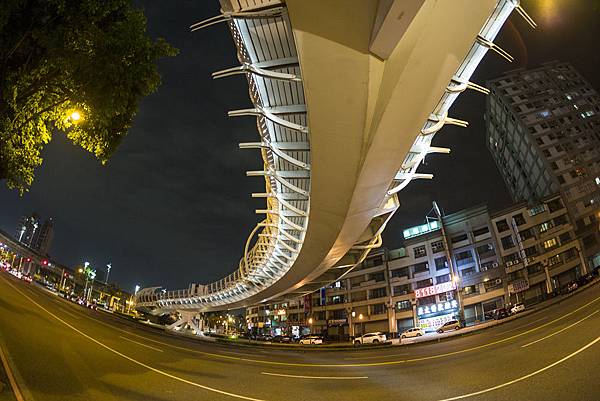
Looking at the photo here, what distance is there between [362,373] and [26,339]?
1432cm

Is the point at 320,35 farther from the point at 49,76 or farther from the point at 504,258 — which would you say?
the point at 504,258

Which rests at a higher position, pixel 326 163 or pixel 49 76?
pixel 49 76

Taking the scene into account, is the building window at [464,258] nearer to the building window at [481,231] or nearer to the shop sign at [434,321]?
the building window at [481,231]

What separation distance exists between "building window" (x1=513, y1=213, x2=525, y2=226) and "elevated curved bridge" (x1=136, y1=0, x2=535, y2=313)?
47.7 m

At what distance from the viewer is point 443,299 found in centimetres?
5062

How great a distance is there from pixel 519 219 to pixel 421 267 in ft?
57.6

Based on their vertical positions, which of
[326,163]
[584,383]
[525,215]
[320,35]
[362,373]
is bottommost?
[362,373]

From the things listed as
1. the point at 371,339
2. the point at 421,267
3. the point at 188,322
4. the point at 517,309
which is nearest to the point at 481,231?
the point at 421,267

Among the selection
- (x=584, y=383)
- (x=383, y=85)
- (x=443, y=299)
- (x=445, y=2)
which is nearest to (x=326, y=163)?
(x=383, y=85)

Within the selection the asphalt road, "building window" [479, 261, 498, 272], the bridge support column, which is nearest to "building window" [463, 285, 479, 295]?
"building window" [479, 261, 498, 272]

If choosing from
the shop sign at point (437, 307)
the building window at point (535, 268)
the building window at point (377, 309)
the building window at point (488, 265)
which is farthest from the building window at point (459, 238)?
the building window at point (377, 309)

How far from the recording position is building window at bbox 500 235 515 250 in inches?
1932

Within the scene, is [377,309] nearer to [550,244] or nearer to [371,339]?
[371,339]

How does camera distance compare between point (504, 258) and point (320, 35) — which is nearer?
point (320, 35)
